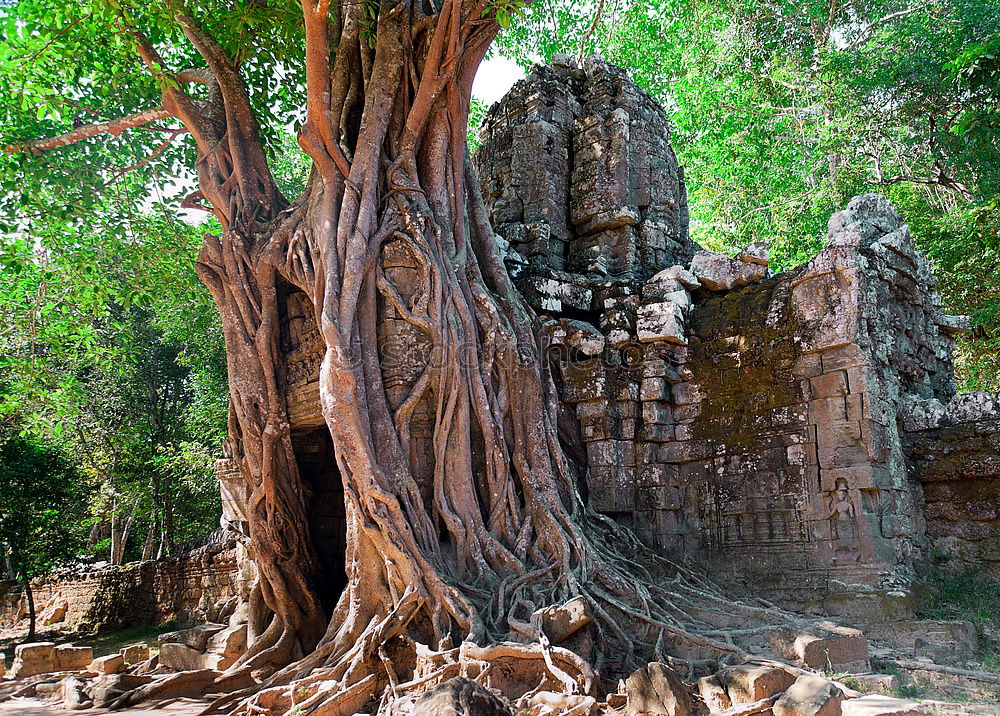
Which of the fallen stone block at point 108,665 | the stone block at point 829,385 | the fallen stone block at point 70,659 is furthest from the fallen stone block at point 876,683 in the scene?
the fallen stone block at point 70,659

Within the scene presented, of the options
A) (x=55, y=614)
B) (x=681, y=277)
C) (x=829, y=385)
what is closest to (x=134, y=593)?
(x=55, y=614)

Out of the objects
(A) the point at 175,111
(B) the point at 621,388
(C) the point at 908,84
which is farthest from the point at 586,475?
(C) the point at 908,84

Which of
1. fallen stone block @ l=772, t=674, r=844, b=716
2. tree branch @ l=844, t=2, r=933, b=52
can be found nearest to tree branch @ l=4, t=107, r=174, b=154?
fallen stone block @ l=772, t=674, r=844, b=716

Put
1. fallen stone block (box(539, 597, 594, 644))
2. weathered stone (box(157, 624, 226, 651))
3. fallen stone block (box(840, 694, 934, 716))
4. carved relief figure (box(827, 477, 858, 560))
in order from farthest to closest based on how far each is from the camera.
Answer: weathered stone (box(157, 624, 226, 651)) < carved relief figure (box(827, 477, 858, 560)) < fallen stone block (box(539, 597, 594, 644)) < fallen stone block (box(840, 694, 934, 716))

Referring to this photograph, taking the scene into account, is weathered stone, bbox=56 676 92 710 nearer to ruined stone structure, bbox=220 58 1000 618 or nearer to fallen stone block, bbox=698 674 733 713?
ruined stone structure, bbox=220 58 1000 618

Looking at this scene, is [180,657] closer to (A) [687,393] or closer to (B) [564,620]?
(B) [564,620]

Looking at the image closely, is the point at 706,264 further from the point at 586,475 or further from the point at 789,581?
the point at 789,581

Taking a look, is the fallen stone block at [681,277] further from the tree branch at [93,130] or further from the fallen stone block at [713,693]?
the tree branch at [93,130]

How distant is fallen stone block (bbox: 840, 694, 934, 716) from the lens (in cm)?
297

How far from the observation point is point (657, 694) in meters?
3.67

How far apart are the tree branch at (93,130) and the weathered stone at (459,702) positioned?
619 centimetres

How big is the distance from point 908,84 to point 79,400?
1229 cm

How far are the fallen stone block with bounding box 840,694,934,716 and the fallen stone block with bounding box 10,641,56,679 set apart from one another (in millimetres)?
7160

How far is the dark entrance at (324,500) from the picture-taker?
7.09m
